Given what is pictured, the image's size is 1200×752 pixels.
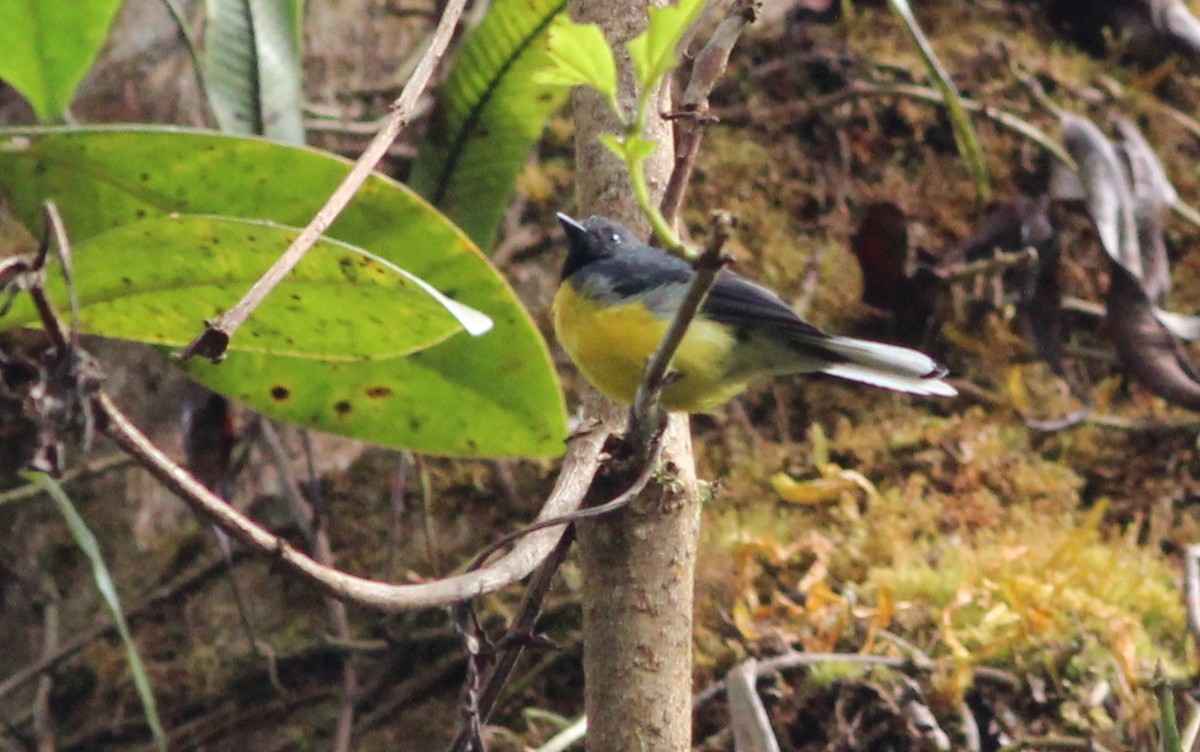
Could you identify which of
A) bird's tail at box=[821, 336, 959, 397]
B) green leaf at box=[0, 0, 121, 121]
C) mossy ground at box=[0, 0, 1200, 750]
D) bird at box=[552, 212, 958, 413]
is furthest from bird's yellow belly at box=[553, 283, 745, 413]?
green leaf at box=[0, 0, 121, 121]

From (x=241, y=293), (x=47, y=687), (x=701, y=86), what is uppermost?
(x=701, y=86)

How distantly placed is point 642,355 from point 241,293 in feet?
1.49

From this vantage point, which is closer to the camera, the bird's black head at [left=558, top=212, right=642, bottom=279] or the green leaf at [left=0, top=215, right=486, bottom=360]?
the green leaf at [left=0, top=215, right=486, bottom=360]

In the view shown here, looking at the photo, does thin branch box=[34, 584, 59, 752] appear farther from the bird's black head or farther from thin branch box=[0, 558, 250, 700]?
the bird's black head

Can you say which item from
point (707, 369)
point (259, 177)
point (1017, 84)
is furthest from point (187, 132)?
point (1017, 84)

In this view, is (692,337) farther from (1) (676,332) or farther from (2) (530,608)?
(1) (676,332)

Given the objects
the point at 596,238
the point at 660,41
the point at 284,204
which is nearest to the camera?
the point at 660,41

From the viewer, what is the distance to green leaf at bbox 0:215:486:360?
1.10m

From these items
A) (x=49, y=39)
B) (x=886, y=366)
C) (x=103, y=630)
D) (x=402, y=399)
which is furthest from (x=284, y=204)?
(x=103, y=630)

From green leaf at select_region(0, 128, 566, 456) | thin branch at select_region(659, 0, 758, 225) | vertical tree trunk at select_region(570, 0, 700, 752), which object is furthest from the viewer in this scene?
green leaf at select_region(0, 128, 566, 456)

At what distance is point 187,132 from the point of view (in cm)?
124

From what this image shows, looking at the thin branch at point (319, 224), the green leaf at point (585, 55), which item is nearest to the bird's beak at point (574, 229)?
the thin branch at point (319, 224)

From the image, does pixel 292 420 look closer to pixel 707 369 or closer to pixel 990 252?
pixel 707 369

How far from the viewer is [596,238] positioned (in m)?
1.43
